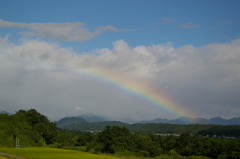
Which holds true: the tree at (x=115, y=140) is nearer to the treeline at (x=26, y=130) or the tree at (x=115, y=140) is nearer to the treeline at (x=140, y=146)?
the treeline at (x=140, y=146)

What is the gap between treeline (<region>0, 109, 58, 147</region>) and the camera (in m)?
85.0

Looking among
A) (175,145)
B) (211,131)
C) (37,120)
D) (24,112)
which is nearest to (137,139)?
(175,145)

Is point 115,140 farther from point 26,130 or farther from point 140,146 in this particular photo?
point 26,130

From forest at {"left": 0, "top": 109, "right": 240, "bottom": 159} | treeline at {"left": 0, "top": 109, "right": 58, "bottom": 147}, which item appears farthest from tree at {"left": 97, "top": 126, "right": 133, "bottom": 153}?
treeline at {"left": 0, "top": 109, "right": 58, "bottom": 147}

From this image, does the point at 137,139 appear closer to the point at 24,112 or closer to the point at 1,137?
the point at 1,137

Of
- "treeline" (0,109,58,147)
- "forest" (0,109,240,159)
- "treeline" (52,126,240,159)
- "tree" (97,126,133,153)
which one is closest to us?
"treeline" (52,126,240,159)

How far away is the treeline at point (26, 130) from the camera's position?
8500 centimetres

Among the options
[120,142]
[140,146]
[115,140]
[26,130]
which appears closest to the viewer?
[120,142]

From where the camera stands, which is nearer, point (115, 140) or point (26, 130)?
point (115, 140)

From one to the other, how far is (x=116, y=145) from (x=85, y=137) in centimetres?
2502

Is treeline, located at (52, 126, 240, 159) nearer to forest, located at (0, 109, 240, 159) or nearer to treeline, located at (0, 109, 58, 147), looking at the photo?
forest, located at (0, 109, 240, 159)

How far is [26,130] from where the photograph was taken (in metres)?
97.8

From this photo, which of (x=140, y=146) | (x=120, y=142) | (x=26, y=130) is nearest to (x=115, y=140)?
(x=120, y=142)

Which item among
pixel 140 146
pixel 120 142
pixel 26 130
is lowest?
pixel 140 146
